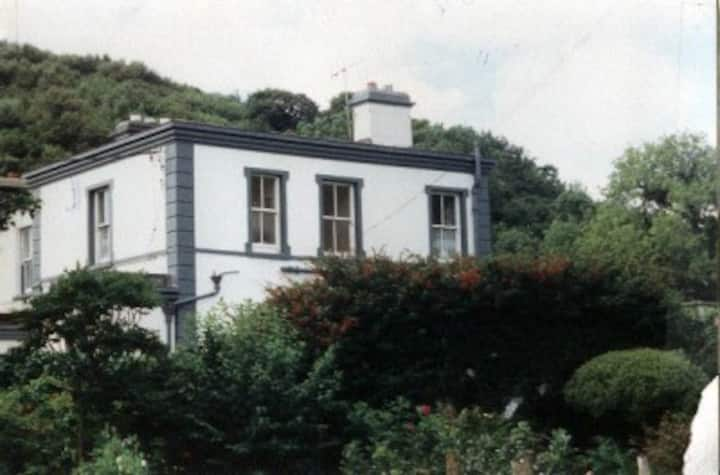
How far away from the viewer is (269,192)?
→ 98.4 feet

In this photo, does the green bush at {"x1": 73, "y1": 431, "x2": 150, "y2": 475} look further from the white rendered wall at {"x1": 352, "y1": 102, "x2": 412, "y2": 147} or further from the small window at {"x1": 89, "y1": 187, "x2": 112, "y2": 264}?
the white rendered wall at {"x1": 352, "y1": 102, "x2": 412, "y2": 147}

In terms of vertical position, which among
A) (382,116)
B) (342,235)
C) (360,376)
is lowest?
(360,376)

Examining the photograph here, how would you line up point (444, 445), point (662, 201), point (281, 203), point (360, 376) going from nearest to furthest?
point (444, 445), point (360, 376), point (281, 203), point (662, 201)

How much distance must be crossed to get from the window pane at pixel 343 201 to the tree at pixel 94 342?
37.7ft

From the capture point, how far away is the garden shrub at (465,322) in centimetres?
2338

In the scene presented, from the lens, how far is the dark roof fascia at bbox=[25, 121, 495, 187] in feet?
94.6

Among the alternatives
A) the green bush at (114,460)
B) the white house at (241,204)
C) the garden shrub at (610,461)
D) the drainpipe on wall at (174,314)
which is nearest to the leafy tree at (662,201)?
the white house at (241,204)

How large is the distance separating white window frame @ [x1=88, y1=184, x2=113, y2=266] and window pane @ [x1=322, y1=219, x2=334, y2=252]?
3.82m

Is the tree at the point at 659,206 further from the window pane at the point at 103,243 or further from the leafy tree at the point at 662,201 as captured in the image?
the window pane at the point at 103,243

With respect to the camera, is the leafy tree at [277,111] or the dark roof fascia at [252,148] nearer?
the dark roof fascia at [252,148]

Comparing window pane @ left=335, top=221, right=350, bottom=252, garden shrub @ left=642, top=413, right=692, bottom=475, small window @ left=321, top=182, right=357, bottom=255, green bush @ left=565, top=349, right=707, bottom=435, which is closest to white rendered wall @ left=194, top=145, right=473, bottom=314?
small window @ left=321, top=182, right=357, bottom=255

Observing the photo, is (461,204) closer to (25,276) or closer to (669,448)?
(25,276)

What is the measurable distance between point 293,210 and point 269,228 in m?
0.62

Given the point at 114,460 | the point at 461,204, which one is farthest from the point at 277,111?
the point at 114,460
